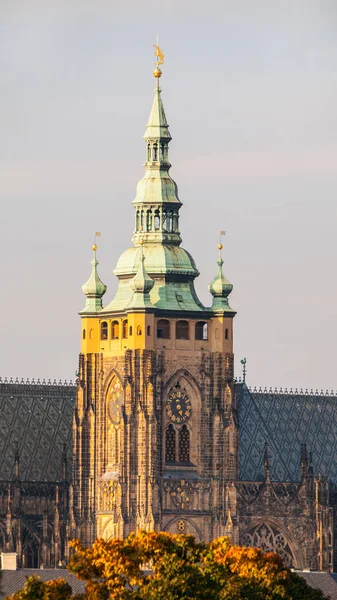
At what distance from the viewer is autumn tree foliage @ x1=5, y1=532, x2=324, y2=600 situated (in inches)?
6663

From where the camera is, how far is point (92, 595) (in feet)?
561

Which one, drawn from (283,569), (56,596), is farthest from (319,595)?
(56,596)

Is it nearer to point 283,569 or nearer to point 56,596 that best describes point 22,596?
point 56,596

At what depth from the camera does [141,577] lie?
563 ft

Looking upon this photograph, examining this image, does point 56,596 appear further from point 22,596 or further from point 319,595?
point 319,595

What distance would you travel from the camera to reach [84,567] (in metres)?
173

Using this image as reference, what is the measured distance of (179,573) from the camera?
170 meters

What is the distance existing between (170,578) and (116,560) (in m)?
3.93

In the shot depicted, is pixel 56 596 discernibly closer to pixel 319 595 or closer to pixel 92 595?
pixel 92 595

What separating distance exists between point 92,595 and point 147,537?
567 cm

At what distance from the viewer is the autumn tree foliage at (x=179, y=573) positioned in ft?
555

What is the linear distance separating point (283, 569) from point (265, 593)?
166 inches

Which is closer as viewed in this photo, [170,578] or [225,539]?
[170,578]

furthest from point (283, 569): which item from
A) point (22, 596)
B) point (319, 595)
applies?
point (22, 596)
